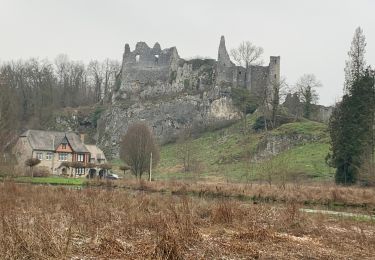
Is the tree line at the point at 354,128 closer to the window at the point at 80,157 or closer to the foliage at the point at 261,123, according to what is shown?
the foliage at the point at 261,123

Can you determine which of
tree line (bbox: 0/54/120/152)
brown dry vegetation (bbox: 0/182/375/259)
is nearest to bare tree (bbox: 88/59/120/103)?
tree line (bbox: 0/54/120/152)

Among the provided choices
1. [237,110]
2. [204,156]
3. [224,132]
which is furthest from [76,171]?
[237,110]

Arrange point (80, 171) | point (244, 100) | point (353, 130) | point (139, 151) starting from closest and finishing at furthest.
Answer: point (353, 130), point (139, 151), point (80, 171), point (244, 100)

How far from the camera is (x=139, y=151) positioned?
1992 inches

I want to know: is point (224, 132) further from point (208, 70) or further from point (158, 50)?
point (158, 50)

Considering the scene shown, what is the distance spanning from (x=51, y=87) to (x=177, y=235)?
8415cm

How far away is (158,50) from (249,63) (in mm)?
17567

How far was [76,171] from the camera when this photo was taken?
64.1 m

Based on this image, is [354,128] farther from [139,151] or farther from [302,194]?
[139,151]

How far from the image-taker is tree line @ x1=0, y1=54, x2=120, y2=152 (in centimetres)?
8425

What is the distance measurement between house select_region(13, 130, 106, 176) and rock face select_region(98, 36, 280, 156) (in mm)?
10288

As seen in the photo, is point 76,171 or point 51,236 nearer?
point 51,236

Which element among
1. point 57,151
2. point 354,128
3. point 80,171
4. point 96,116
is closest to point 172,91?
point 96,116

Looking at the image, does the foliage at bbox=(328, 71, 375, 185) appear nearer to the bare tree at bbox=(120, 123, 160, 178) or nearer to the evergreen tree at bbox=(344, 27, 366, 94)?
the evergreen tree at bbox=(344, 27, 366, 94)
